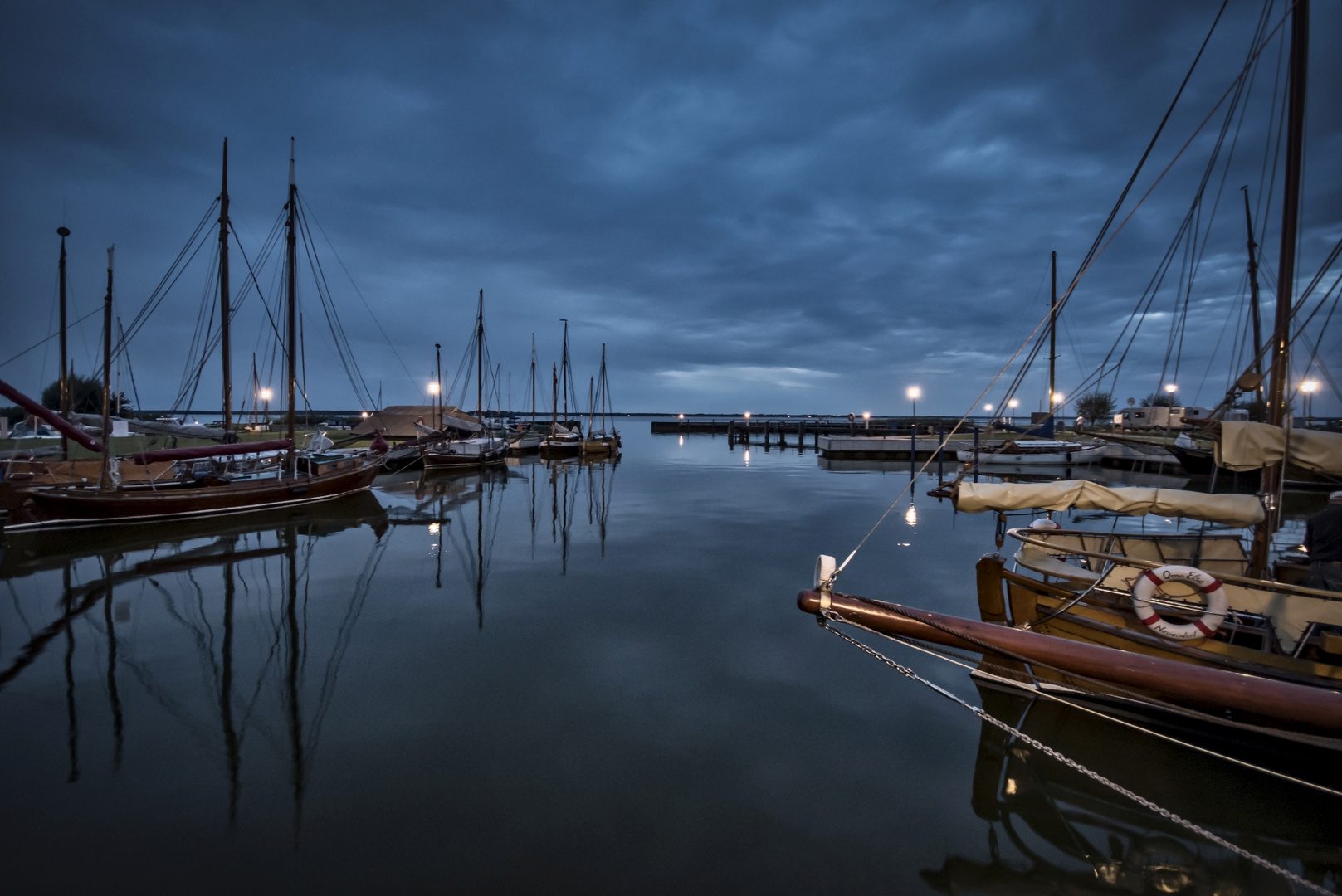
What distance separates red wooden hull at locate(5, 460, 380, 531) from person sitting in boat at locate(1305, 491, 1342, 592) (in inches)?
998

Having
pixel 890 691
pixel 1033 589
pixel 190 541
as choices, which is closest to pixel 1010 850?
pixel 890 691

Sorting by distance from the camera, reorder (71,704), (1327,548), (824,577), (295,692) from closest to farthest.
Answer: (824,577) → (1327,548) → (71,704) → (295,692)

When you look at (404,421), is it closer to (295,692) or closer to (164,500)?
(164,500)

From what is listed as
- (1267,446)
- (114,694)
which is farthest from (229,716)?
(1267,446)

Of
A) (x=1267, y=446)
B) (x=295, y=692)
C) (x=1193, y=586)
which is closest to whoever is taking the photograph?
(x=1193, y=586)

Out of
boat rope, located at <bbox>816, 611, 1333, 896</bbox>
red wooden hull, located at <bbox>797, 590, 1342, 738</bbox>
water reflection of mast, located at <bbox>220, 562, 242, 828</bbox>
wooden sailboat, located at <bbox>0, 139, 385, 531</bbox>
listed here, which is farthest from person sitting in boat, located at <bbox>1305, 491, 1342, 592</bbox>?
→ wooden sailboat, located at <bbox>0, 139, 385, 531</bbox>

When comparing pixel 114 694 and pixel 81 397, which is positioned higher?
pixel 81 397

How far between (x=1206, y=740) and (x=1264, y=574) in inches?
145

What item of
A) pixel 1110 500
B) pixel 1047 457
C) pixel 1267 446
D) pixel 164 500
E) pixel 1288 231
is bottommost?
pixel 164 500

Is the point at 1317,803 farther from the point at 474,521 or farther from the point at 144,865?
the point at 474,521

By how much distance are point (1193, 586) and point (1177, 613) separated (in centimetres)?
65

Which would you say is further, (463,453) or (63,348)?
(463,453)

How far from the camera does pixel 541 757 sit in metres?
6.14

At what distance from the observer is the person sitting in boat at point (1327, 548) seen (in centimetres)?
680
